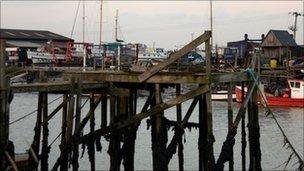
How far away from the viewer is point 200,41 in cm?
1523

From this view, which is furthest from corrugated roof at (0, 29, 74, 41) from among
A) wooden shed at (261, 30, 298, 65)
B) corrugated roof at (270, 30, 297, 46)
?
corrugated roof at (270, 30, 297, 46)

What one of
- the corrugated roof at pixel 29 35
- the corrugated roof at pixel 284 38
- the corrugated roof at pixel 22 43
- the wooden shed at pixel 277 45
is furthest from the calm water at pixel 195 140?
the corrugated roof at pixel 29 35

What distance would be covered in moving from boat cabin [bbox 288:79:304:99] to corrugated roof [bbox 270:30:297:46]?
50.5ft

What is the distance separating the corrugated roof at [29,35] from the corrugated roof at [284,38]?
3818 centimetres

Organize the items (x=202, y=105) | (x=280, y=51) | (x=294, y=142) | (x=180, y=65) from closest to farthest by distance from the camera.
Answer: (x=202, y=105)
(x=180, y=65)
(x=294, y=142)
(x=280, y=51)

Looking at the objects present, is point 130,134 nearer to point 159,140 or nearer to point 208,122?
point 159,140

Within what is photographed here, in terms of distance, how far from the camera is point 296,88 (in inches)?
2183

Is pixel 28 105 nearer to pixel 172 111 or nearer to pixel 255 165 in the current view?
pixel 172 111

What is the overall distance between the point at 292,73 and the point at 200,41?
138ft

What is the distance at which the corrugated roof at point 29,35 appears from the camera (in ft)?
289

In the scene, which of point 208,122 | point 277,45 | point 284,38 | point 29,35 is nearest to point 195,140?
point 208,122

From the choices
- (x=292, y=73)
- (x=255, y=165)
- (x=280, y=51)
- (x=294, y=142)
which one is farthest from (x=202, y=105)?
(x=280, y=51)

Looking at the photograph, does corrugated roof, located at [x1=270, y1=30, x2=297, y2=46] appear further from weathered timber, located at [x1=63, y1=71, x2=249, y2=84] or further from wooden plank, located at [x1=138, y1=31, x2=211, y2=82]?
wooden plank, located at [x1=138, y1=31, x2=211, y2=82]

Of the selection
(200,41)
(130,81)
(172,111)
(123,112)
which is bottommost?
(172,111)
